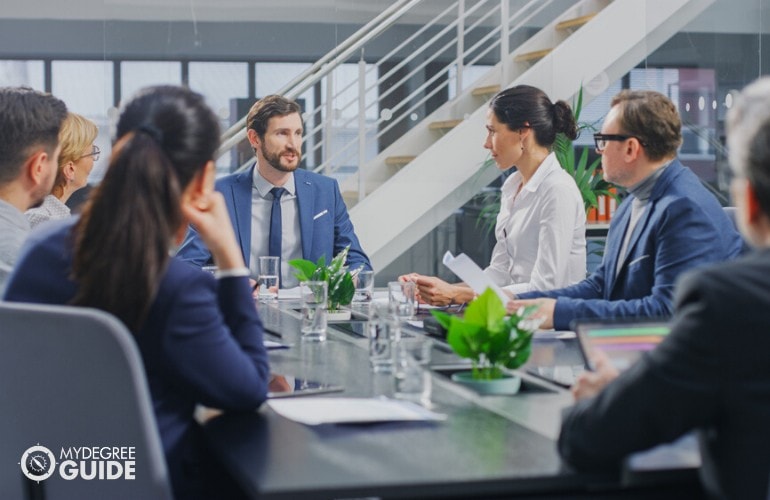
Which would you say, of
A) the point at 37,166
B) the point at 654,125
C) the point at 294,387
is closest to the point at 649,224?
the point at 654,125

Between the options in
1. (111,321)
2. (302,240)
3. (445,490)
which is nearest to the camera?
(445,490)

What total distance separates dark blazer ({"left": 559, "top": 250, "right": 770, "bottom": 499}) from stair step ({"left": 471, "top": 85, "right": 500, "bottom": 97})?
16.7 ft

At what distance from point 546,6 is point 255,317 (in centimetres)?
499

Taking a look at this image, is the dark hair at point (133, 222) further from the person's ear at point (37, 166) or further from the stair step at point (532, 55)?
the stair step at point (532, 55)

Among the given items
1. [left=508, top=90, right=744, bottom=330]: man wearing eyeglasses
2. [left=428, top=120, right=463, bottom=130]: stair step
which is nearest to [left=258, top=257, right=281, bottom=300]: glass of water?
[left=508, top=90, right=744, bottom=330]: man wearing eyeglasses

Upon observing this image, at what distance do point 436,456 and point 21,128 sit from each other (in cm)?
158

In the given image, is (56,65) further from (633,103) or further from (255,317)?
(255,317)

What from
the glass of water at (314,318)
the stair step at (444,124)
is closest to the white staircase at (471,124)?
the stair step at (444,124)

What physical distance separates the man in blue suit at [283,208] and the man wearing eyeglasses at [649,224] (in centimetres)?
137

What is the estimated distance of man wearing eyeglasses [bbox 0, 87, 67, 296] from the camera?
270 cm

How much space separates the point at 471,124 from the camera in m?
6.35

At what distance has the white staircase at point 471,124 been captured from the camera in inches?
250

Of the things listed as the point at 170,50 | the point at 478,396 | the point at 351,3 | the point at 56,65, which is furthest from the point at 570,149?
the point at 478,396

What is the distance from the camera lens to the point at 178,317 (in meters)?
1.74
